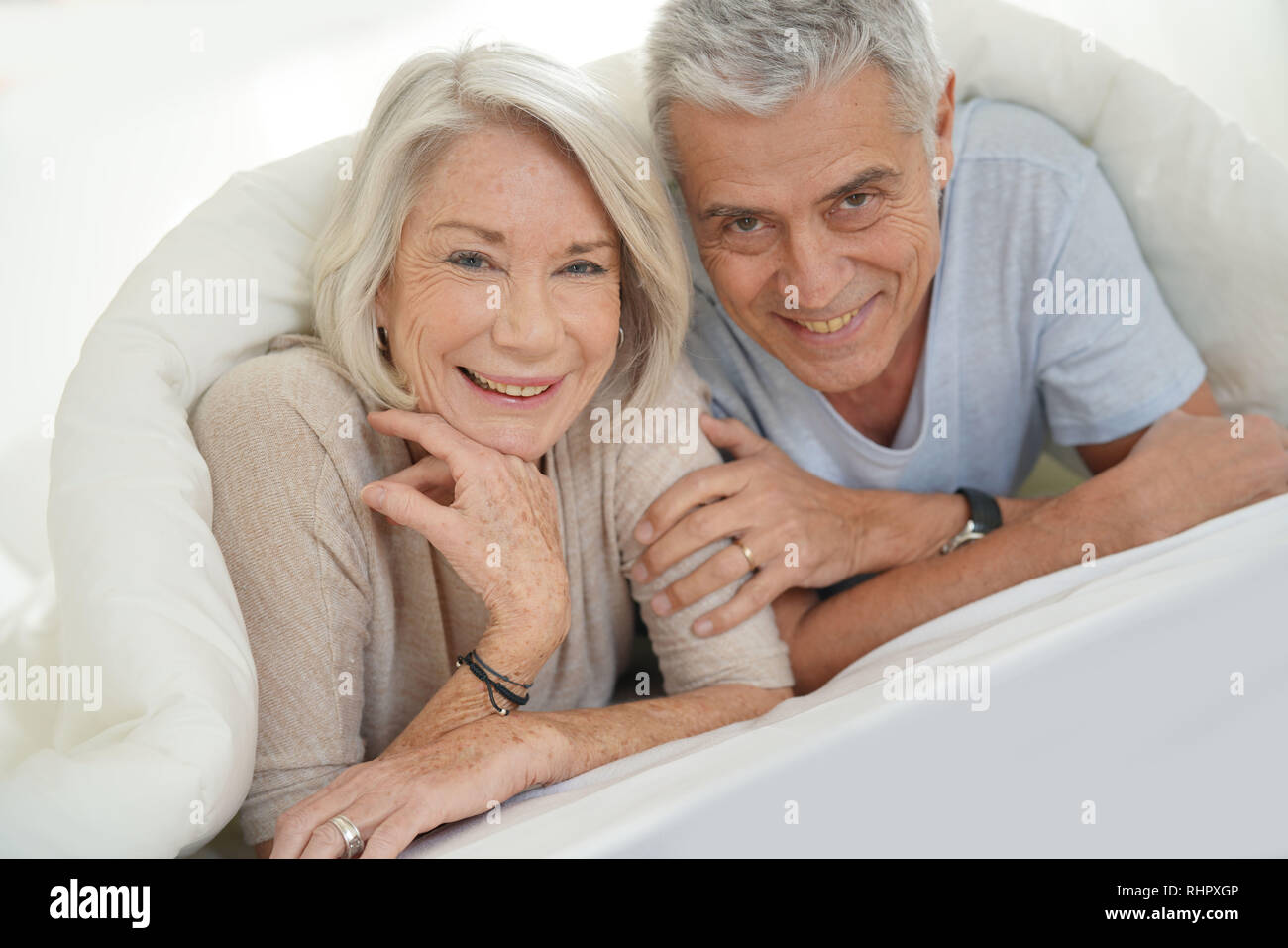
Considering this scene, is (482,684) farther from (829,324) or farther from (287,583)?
(829,324)

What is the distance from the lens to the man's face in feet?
4.78

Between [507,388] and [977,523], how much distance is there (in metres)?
0.80

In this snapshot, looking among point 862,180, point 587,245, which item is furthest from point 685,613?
point 862,180

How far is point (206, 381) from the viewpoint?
1.49m

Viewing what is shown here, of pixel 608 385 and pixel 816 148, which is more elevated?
pixel 816 148

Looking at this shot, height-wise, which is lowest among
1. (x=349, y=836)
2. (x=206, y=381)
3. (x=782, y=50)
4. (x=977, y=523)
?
(x=349, y=836)

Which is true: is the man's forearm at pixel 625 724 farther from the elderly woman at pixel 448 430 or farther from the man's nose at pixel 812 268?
the man's nose at pixel 812 268

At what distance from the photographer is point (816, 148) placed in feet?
4.76

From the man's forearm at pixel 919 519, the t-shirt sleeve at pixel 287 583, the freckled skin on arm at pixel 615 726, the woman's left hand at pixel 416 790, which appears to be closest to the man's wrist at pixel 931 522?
the man's forearm at pixel 919 519

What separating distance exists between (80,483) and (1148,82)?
1.62 m

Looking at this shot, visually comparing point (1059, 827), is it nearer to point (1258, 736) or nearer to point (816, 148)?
point (1258, 736)

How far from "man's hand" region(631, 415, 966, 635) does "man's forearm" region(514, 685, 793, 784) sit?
99 millimetres

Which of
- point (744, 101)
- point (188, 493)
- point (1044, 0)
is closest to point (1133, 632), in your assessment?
point (744, 101)

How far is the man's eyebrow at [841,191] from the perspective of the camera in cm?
148
